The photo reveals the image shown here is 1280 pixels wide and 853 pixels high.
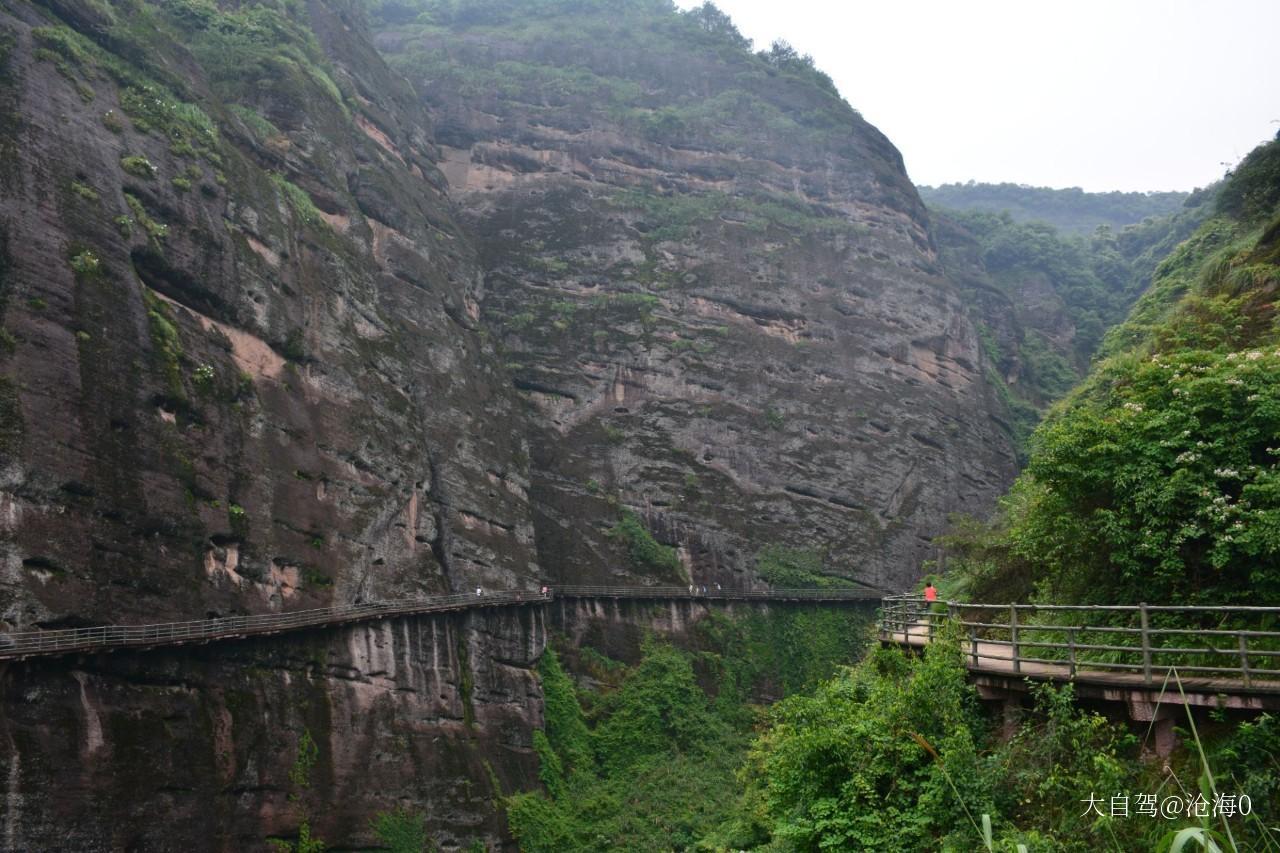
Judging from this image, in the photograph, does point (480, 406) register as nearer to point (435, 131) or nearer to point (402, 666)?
point (402, 666)

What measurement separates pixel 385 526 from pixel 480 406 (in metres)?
10.8

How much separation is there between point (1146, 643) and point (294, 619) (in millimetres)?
22938

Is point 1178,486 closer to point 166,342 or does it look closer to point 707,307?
point 166,342

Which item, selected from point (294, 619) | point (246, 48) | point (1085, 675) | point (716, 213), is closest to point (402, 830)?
point (294, 619)

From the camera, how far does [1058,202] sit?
414ft

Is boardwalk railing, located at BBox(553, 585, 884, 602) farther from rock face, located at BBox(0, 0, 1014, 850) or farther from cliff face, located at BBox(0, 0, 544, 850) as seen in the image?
cliff face, located at BBox(0, 0, 544, 850)

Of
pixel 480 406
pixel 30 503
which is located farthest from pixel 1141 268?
pixel 30 503

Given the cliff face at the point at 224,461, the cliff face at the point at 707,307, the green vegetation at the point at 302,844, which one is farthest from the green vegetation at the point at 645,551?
the green vegetation at the point at 302,844

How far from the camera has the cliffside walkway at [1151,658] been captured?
8430 millimetres

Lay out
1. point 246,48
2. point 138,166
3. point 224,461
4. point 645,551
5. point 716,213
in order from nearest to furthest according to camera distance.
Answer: point 224,461, point 138,166, point 246,48, point 645,551, point 716,213

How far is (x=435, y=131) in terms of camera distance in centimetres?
5897

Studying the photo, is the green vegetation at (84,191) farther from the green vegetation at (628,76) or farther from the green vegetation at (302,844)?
the green vegetation at (628,76)

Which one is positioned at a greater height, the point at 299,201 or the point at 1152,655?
the point at 299,201

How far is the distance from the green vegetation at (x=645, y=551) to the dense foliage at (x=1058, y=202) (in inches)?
3598
